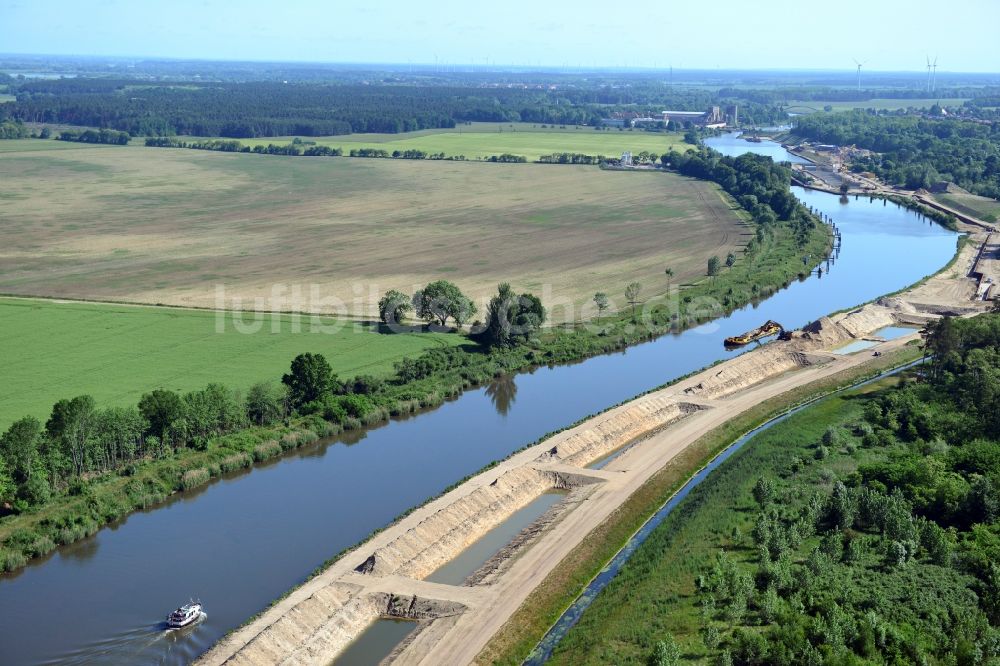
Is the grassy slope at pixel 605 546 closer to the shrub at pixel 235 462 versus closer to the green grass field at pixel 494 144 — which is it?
the shrub at pixel 235 462

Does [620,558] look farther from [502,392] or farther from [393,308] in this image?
[393,308]

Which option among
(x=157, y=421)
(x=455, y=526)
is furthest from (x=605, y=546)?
(x=157, y=421)

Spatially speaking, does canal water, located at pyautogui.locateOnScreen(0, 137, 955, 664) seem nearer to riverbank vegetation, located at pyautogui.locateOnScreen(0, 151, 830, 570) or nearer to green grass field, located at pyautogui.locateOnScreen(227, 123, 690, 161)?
riverbank vegetation, located at pyautogui.locateOnScreen(0, 151, 830, 570)

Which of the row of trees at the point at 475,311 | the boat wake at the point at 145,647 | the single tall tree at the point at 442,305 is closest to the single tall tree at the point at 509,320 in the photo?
the row of trees at the point at 475,311

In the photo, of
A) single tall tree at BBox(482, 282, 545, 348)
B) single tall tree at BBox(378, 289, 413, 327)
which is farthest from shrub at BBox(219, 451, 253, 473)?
single tall tree at BBox(378, 289, 413, 327)

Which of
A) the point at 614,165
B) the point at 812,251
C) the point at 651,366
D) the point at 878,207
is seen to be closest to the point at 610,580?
the point at 651,366

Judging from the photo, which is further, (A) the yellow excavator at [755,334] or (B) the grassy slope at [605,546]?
(A) the yellow excavator at [755,334]

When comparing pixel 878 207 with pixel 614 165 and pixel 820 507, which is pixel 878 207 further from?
pixel 820 507
